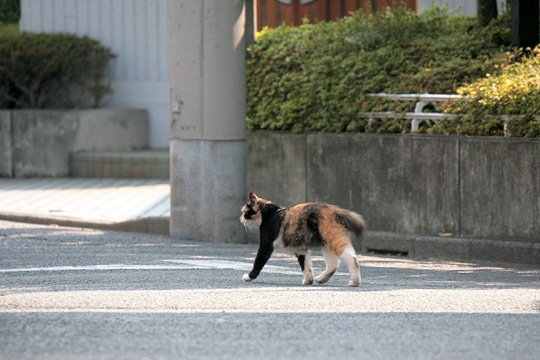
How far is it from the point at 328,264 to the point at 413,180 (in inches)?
166

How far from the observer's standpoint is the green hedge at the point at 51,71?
23.0 meters

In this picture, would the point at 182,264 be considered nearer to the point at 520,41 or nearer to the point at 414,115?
the point at 414,115

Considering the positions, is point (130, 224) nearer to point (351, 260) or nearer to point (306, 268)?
point (306, 268)

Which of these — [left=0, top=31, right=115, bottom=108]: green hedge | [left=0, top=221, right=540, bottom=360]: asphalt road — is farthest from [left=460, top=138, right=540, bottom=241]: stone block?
[left=0, top=31, right=115, bottom=108]: green hedge

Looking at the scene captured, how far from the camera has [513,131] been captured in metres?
14.7

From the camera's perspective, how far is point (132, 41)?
24.2 meters

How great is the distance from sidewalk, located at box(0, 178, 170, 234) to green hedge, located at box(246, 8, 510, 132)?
2123 millimetres

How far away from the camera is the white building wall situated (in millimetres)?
24000

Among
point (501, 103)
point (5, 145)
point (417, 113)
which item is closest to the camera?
point (501, 103)

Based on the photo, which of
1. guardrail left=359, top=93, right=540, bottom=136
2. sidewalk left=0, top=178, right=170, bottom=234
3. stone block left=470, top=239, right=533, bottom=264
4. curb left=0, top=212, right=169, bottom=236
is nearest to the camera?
stone block left=470, top=239, right=533, bottom=264

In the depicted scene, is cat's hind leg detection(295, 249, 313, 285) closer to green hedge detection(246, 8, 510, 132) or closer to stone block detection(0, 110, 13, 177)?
green hedge detection(246, 8, 510, 132)

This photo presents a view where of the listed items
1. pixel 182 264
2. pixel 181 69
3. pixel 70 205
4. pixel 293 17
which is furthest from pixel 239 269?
pixel 293 17

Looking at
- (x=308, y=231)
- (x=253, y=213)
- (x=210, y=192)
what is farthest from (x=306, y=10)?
(x=308, y=231)

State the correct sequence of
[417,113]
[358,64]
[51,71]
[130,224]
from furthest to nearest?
[51,71] < [130,224] < [358,64] < [417,113]
